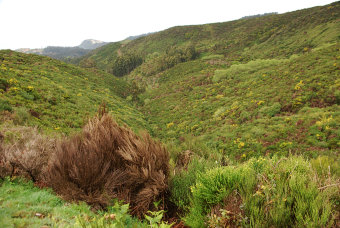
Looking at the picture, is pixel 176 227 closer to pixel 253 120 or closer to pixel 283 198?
pixel 283 198

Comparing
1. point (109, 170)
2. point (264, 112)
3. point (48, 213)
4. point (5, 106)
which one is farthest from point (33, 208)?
point (264, 112)

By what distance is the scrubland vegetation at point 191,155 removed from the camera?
7.00 feet

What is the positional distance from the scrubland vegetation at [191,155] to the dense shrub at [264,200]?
0.05 ft

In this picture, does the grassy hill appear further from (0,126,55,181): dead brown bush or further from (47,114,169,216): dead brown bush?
(0,126,55,181): dead brown bush

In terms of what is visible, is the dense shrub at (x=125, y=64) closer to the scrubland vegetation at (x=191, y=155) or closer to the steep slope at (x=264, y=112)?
the scrubland vegetation at (x=191, y=155)

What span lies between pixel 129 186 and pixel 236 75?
3022 cm

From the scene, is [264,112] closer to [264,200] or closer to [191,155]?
[191,155]

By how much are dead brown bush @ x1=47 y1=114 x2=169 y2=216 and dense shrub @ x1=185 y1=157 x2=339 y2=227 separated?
102 centimetres

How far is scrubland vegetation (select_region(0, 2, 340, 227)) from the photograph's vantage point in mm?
2133

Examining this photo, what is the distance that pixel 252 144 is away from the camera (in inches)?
466

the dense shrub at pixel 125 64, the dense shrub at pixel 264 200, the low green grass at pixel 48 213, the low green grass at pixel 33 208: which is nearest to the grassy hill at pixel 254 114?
the dense shrub at pixel 264 200

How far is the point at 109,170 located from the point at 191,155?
2405 millimetres

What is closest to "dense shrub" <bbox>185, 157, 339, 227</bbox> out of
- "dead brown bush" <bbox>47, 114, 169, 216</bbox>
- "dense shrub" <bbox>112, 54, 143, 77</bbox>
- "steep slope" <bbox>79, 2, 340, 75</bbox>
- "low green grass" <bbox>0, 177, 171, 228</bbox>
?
"low green grass" <bbox>0, 177, 171, 228</bbox>

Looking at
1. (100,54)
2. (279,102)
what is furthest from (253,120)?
(100,54)
